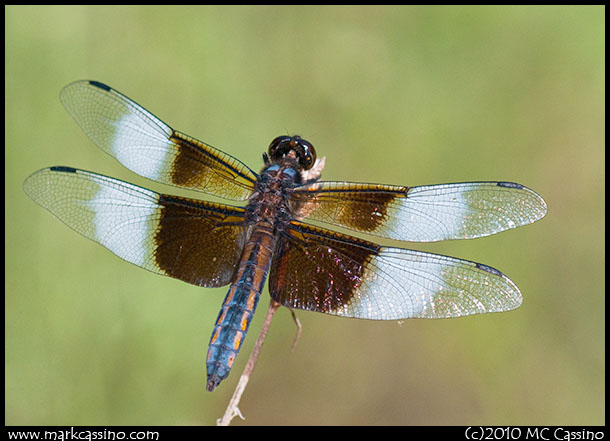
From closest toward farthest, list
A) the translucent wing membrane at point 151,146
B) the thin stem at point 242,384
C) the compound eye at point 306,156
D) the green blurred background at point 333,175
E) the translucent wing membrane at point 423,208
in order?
the thin stem at point 242,384 < the translucent wing membrane at point 423,208 < the translucent wing membrane at point 151,146 < the compound eye at point 306,156 < the green blurred background at point 333,175

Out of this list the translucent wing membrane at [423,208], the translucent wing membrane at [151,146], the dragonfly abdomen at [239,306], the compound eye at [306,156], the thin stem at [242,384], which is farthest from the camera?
the compound eye at [306,156]

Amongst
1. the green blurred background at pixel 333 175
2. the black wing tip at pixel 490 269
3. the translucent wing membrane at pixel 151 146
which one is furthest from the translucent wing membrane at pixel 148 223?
the black wing tip at pixel 490 269

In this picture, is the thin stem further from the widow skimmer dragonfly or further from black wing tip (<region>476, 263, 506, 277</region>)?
black wing tip (<region>476, 263, 506, 277</region>)

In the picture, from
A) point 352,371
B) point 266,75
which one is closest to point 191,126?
point 266,75

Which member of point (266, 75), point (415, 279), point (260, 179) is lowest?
point (415, 279)

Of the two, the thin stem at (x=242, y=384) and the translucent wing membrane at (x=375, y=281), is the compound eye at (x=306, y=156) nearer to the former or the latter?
the translucent wing membrane at (x=375, y=281)
